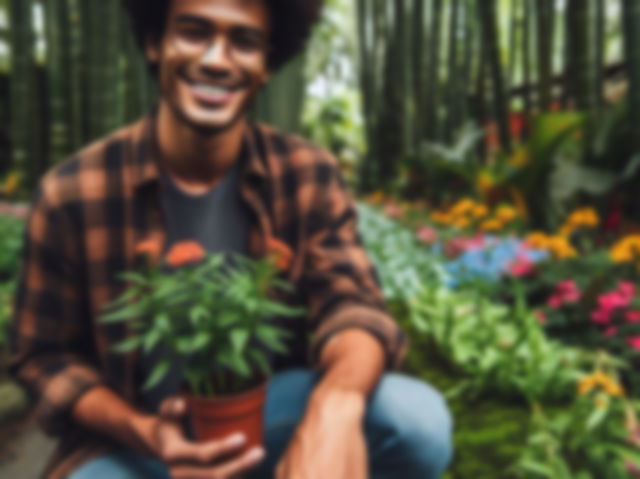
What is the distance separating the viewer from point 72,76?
5027mm

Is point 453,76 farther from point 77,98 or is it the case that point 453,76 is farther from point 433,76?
point 77,98

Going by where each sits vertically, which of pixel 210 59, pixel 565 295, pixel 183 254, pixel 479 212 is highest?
pixel 210 59

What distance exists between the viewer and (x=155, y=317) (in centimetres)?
101

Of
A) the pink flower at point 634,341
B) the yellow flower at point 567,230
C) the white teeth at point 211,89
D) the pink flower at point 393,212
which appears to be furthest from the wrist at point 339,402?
the pink flower at point 393,212

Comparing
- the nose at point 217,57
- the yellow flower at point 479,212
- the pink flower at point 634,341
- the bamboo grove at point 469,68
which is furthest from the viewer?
the yellow flower at point 479,212

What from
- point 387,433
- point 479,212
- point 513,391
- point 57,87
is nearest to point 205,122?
point 387,433

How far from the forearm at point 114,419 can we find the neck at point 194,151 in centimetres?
53

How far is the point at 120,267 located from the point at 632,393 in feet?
5.46

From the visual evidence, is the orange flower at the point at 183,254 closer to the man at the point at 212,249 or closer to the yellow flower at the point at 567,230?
the man at the point at 212,249

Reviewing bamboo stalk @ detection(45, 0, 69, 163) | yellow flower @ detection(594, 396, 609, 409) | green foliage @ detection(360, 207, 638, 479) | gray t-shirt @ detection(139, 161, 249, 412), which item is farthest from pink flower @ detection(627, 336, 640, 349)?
bamboo stalk @ detection(45, 0, 69, 163)

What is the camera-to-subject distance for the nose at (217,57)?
1.39 metres

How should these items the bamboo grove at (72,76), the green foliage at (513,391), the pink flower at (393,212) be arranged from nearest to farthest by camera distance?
the green foliage at (513,391) < the bamboo grove at (72,76) < the pink flower at (393,212)

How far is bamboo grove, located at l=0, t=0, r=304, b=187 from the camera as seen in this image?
4148 mm

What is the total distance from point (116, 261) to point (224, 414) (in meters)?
0.51
